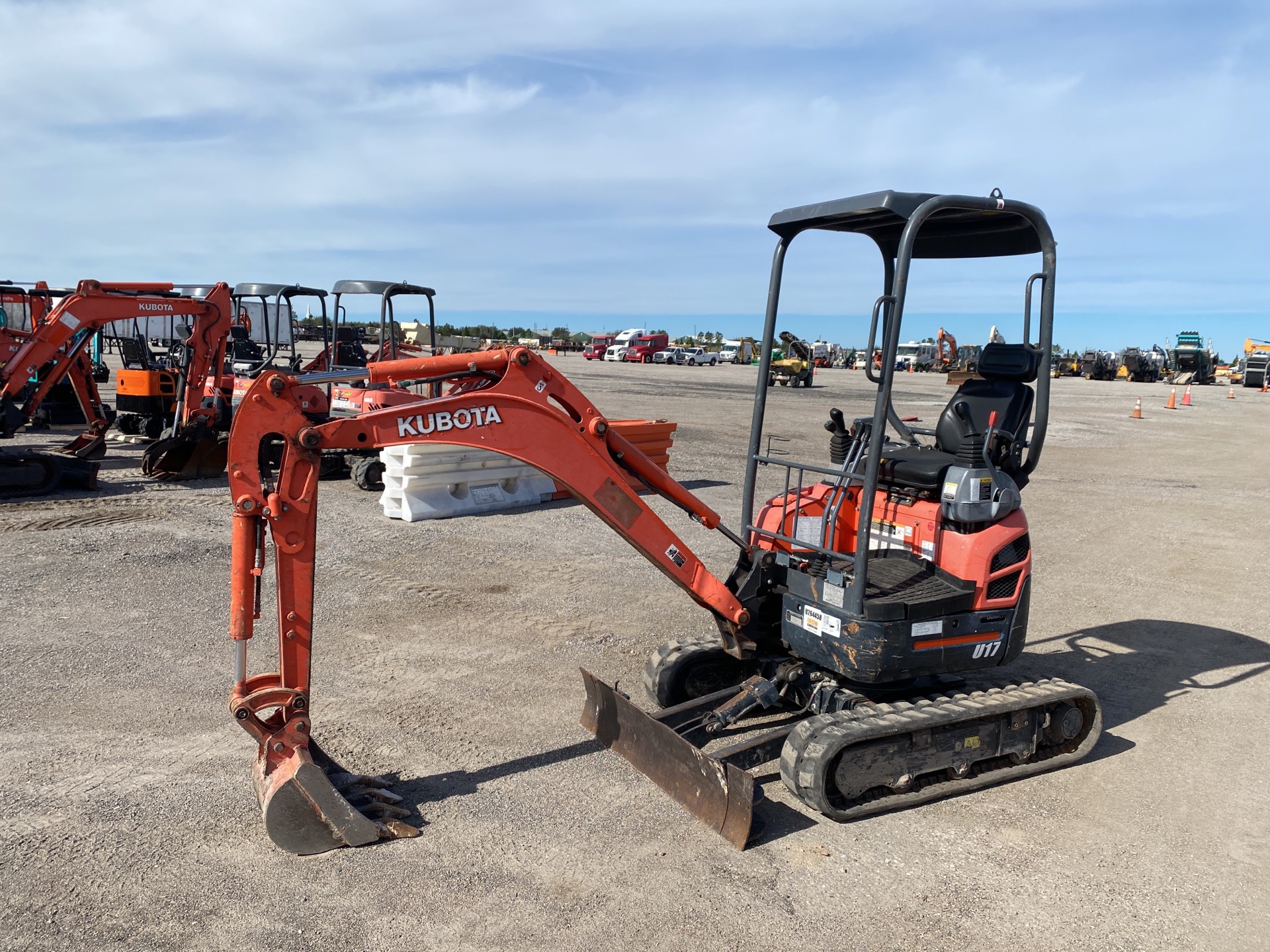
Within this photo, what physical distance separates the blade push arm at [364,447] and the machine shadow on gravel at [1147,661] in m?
3.68

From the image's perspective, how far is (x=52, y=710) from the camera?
579cm

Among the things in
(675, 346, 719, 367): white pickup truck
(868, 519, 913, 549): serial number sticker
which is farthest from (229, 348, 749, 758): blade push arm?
(675, 346, 719, 367): white pickup truck

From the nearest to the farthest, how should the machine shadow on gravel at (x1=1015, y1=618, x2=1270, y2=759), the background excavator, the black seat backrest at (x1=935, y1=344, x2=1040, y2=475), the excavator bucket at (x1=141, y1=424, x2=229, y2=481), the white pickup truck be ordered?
1. the background excavator
2. the black seat backrest at (x1=935, y1=344, x2=1040, y2=475)
3. the machine shadow on gravel at (x1=1015, y1=618, x2=1270, y2=759)
4. the excavator bucket at (x1=141, y1=424, x2=229, y2=481)
5. the white pickup truck

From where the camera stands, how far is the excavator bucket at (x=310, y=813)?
4.38m

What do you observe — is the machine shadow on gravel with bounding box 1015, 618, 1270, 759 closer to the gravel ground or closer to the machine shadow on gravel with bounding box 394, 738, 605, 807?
the gravel ground

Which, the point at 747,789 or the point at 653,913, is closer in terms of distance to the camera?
the point at 653,913

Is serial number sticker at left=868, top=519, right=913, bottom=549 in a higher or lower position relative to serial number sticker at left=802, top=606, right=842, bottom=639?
higher

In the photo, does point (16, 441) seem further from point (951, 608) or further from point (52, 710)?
A: point (951, 608)

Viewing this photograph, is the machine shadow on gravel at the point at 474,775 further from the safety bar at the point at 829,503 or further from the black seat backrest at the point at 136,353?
the black seat backrest at the point at 136,353

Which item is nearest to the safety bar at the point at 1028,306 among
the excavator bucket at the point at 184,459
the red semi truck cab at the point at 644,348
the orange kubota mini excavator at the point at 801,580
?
the orange kubota mini excavator at the point at 801,580

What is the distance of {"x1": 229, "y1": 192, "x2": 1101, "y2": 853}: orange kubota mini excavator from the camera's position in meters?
4.48

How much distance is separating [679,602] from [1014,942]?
15.9ft

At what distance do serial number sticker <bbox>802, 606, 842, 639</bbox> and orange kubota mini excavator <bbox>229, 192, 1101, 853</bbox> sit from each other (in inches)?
0.4

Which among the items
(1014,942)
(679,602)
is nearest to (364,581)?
(679,602)
